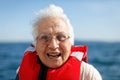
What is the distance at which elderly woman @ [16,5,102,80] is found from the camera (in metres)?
3.13

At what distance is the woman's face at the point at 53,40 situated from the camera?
3121 millimetres

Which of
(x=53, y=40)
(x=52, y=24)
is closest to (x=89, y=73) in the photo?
(x=53, y=40)

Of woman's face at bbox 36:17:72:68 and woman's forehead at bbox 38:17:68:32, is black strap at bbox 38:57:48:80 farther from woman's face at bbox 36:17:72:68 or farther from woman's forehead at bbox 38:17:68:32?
woman's forehead at bbox 38:17:68:32

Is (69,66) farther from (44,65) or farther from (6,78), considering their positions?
(6,78)

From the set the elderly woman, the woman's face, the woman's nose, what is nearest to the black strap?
the elderly woman

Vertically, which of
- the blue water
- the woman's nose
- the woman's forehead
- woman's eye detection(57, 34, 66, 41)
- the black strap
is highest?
the woman's forehead

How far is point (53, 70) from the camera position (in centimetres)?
327

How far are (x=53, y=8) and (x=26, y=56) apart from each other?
2.01ft

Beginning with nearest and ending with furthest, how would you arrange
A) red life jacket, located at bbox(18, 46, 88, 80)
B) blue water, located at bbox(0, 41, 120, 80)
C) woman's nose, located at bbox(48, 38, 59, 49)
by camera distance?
1. woman's nose, located at bbox(48, 38, 59, 49)
2. red life jacket, located at bbox(18, 46, 88, 80)
3. blue water, located at bbox(0, 41, 120, 80)

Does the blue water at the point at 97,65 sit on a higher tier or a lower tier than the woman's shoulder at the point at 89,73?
lower

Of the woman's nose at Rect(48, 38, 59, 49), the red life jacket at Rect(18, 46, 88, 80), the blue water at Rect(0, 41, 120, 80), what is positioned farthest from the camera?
the blue water at Rect(0, 41, 120, 80)

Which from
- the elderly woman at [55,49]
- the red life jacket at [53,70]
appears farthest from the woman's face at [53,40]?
the red life jacket at [53,70]

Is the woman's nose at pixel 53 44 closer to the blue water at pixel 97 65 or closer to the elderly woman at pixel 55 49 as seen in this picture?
the elderly woman at pixel 55 49

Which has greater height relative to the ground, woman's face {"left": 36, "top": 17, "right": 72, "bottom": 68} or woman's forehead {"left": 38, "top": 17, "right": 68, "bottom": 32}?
woman's forehead {"left": 38, "top": 17, "right": 68, "bottom": 32}
